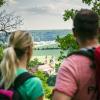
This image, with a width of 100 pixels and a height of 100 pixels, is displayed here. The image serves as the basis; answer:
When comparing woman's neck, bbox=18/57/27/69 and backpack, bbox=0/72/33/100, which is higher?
woman's neck, bbox=18/57/27/69

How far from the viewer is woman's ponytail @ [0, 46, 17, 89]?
364 centimetres

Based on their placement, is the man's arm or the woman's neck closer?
the man's arm

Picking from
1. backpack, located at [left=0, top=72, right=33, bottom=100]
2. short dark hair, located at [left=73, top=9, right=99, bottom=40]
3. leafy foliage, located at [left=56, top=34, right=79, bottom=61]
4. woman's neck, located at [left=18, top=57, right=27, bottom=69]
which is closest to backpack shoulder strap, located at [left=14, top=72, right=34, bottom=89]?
backpack, located at [left=0, top=72, right=33, bottom=100]

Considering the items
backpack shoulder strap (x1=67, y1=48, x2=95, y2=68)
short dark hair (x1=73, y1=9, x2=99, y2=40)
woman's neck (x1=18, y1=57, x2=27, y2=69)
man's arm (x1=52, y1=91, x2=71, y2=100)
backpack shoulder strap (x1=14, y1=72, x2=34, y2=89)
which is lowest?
man's arm (x1=52, y1=91, x2=71, y2=100)

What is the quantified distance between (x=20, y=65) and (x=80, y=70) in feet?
2.17

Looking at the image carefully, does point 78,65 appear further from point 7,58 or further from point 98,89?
point 7,58

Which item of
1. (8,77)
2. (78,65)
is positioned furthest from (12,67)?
(78,65)

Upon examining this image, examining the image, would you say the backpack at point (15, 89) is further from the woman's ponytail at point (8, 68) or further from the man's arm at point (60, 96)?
the man's arm at point (60, 96)

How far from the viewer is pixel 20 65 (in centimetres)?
371

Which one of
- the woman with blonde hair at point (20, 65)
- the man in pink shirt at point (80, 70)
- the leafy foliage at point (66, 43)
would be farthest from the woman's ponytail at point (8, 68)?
the leafy foliage at point (66, 43)

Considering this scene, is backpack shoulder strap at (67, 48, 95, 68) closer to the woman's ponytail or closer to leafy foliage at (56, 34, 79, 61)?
the woman's ponytail

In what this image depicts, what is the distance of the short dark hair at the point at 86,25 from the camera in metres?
3.29

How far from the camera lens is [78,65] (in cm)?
321

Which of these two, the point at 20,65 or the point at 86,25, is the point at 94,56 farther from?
the point at 20,65
